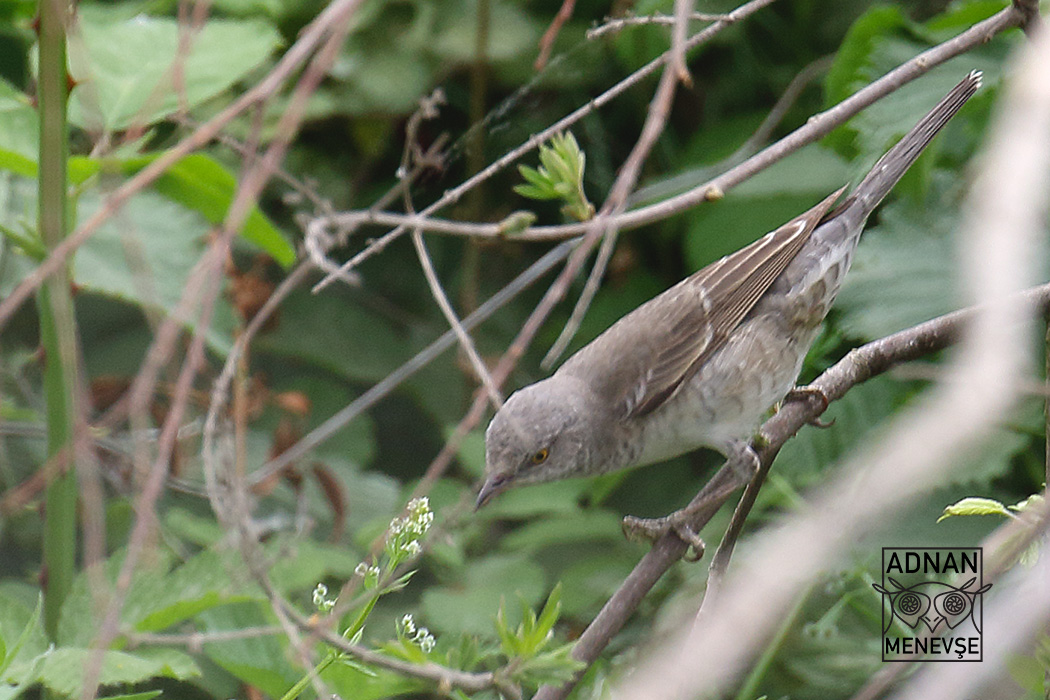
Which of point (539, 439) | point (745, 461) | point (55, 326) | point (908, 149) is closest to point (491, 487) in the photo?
point (539, 439)

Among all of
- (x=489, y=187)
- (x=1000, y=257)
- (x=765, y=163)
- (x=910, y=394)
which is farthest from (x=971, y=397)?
(x=489, y=187)

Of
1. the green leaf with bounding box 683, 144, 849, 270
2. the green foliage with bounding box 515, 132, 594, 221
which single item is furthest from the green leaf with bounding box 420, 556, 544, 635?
the green foliage with bounding box 515, 132, 594, 221

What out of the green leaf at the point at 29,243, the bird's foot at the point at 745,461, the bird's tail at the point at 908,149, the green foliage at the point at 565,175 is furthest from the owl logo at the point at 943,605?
the green leaf at the point at 29,243

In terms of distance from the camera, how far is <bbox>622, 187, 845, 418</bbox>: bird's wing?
2.65m

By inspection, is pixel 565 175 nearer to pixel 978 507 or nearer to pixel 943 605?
pixel 978 507

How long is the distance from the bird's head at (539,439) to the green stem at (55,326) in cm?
85

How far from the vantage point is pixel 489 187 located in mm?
4363

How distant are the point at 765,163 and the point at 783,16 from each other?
2.72m

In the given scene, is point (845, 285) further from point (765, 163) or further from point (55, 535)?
point (55, 535)

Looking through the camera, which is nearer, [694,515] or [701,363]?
[694,515]

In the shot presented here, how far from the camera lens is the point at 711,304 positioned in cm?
275

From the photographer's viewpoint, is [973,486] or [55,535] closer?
[55,535]

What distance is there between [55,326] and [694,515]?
50.4 inches

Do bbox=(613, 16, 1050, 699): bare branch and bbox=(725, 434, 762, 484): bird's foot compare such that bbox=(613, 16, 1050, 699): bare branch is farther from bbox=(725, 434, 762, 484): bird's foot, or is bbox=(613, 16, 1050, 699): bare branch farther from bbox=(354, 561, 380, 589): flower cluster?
bbox=(725, 434, 762, 484): bird's foot
